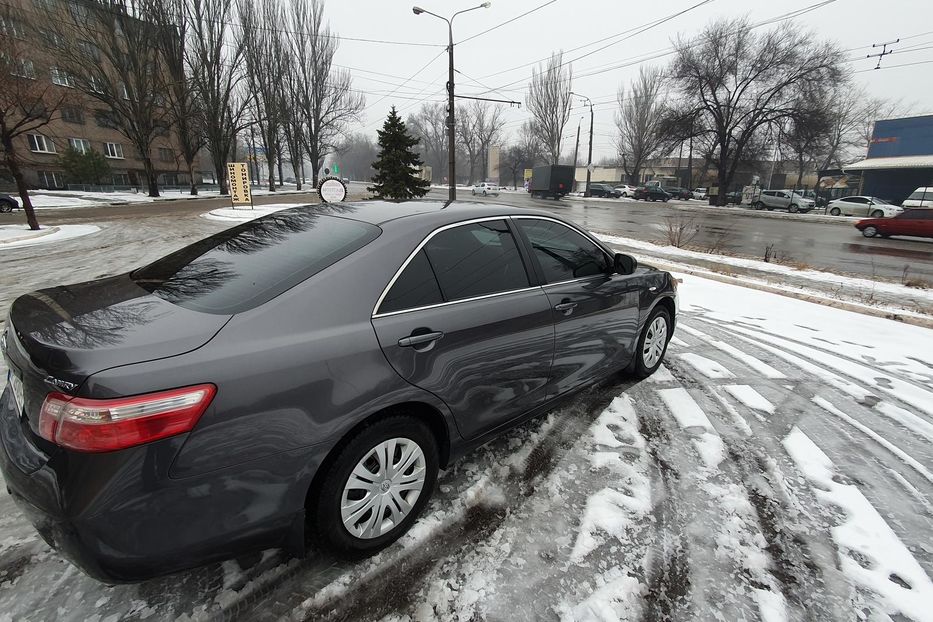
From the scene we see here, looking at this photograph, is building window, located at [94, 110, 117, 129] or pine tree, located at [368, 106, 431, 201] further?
building window, located at [94, 110, 117, 129]

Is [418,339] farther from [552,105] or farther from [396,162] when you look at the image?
[552,105]

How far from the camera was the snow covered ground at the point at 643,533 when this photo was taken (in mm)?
1927

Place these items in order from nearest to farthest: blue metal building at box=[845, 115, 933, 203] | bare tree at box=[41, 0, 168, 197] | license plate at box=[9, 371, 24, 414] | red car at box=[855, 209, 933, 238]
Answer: license plate at box=[9, 371, 24, 414] → red car at box=[855, 209, 933, 238] → bare tree at box=[41, 0, 168, 197] → blue metal building at box=[845, 115, 933, 203]

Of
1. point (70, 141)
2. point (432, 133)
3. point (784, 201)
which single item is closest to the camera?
point (784, 201)

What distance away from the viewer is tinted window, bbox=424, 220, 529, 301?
7.80 feet

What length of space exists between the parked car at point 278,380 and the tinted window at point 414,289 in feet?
0.04

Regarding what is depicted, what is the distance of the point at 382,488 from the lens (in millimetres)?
2086

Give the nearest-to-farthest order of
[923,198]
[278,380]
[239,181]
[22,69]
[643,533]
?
[278,380] → [643,533] → [22,69] → [239,181] → [923,198]

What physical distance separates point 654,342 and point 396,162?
55.0 feet

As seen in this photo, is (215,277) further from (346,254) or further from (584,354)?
(584,354)

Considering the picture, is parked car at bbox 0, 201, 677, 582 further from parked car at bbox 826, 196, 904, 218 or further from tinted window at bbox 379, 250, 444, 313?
parked car at bbox 826, 196, 904, 218

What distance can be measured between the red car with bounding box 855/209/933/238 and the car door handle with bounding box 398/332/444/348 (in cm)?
2320

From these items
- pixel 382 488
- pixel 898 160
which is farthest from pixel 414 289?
pixel 898 160

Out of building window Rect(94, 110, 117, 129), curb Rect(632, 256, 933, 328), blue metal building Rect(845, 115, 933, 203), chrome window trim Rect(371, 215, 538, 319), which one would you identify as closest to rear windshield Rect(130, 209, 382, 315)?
chrome window trim Rect(371, 215, 538, 319)
